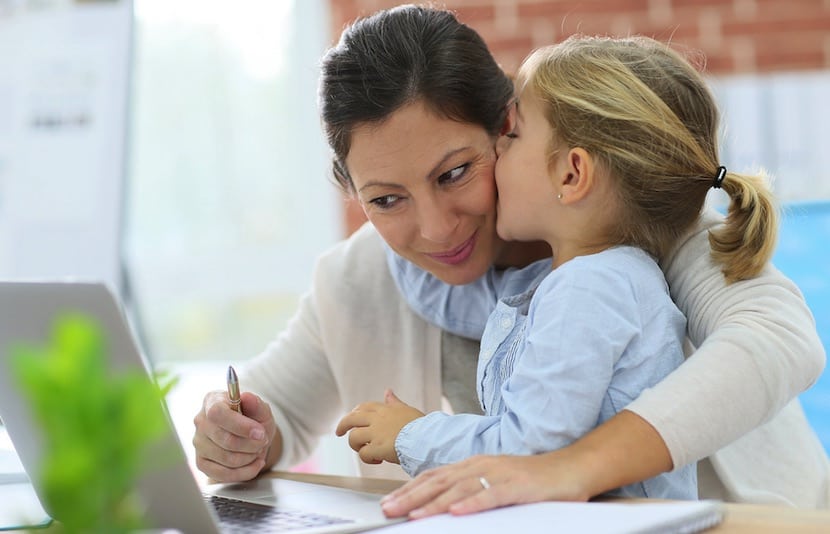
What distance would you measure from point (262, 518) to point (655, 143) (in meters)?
0.56

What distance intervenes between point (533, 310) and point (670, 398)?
18 centimetres

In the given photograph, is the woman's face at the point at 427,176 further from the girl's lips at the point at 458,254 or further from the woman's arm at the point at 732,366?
the woman's arm at the point at 732,366

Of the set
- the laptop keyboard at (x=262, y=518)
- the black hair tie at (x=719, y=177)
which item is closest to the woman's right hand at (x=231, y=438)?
the laptop keyboard at (x=262, y=518)

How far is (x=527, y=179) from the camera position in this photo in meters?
1.21

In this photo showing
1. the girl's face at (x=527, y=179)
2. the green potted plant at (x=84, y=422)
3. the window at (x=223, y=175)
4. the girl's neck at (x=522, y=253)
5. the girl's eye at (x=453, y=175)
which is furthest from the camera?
the window at (x=223, y=175)

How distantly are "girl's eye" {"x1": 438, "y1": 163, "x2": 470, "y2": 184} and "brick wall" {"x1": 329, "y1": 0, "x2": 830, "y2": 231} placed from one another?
1.32 m

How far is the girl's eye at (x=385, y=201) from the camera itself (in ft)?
4.35

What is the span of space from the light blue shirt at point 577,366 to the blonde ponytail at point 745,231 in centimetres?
8

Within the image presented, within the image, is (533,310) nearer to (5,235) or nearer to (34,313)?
(34,313)

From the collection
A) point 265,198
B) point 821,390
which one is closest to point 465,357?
point 821,390

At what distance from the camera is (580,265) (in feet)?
3.35

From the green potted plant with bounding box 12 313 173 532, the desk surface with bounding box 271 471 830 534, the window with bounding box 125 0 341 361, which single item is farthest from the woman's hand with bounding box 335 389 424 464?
the window with bounding box 125 0 341 361

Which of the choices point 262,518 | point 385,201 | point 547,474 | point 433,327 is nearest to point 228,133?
point 433,327

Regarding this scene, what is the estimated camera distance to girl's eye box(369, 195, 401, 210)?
133 centimetres
